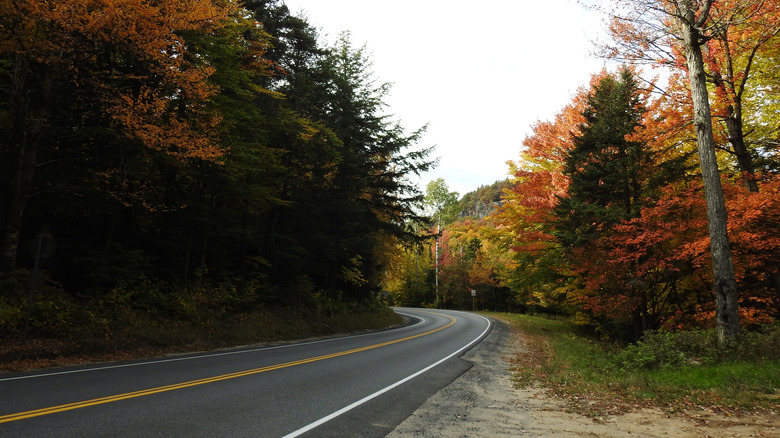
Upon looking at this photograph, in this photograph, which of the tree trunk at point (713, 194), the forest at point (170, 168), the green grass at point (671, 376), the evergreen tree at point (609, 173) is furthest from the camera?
the evergreen tree at point (609, 173)

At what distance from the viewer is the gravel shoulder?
5152mm

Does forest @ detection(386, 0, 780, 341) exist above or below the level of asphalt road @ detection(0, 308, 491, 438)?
above

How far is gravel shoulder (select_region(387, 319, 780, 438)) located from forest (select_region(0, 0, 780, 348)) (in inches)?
209

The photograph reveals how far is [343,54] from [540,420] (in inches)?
945

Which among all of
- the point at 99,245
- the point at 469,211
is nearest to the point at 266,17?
the point at 99,245

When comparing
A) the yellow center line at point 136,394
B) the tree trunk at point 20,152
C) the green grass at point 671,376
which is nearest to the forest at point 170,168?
the tree trunk at point 20,152

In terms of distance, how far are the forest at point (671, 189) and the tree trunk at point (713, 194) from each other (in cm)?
5

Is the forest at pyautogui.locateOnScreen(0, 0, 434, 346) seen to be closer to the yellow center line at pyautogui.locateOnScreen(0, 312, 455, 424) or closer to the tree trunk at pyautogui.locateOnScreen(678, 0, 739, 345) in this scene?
the yellow center line at pyautogui.locateOnScreen(0, 312, 455, 424)

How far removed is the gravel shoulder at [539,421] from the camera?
5.15 meters

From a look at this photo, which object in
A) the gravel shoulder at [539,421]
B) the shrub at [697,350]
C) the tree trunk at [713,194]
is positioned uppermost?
the tree trunk at [713,194]

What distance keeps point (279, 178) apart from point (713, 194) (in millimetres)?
15953

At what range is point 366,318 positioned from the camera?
76.3 feet

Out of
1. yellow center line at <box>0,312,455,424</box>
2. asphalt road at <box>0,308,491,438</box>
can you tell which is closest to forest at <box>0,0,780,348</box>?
asphalt road at <box>0,308,491,438</box>

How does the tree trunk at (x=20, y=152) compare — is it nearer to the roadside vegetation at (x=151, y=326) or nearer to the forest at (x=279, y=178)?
the forest at (x=279, y=178)
